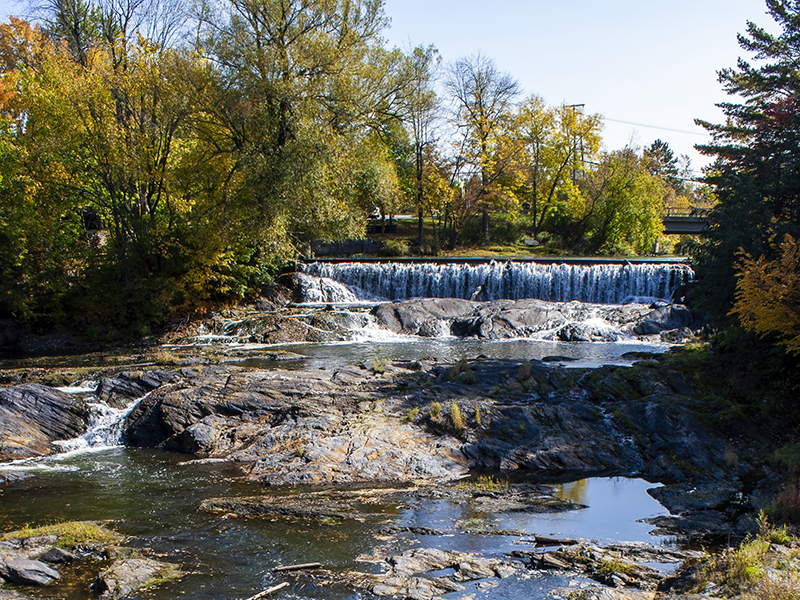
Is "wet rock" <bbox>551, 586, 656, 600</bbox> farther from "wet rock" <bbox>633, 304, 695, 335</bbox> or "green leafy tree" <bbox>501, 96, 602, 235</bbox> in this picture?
"green leafy tree" <bbox>501, 96, 602, 235</bbox>

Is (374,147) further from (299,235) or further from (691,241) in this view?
(691,241)

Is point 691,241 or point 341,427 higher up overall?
point 691,241

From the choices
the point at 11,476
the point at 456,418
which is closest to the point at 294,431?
the point at 456,418

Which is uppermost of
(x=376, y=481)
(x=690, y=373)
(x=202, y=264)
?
(x=202, y=264)

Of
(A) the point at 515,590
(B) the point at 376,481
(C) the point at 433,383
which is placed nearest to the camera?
(A) the point at 515,590

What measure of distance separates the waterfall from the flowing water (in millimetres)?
19047

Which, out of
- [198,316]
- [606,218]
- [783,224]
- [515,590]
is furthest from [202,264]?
[606,218]

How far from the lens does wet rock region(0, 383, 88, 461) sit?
11.4 meters

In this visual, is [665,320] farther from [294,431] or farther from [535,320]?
[294,431]

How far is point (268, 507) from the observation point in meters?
8.38

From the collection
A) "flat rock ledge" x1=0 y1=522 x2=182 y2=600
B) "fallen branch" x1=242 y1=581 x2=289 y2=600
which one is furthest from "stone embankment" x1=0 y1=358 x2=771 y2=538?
"fallen branch" x1=242 y1=581 x2=289 y2=600

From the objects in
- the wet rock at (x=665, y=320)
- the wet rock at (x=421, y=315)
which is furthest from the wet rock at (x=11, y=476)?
the wet rock at (x=665, y=320)

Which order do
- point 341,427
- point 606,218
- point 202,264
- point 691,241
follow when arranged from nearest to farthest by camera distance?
point 341,427
point 691,241
point 202,264
point 606,218

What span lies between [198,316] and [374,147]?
17.5 meters
